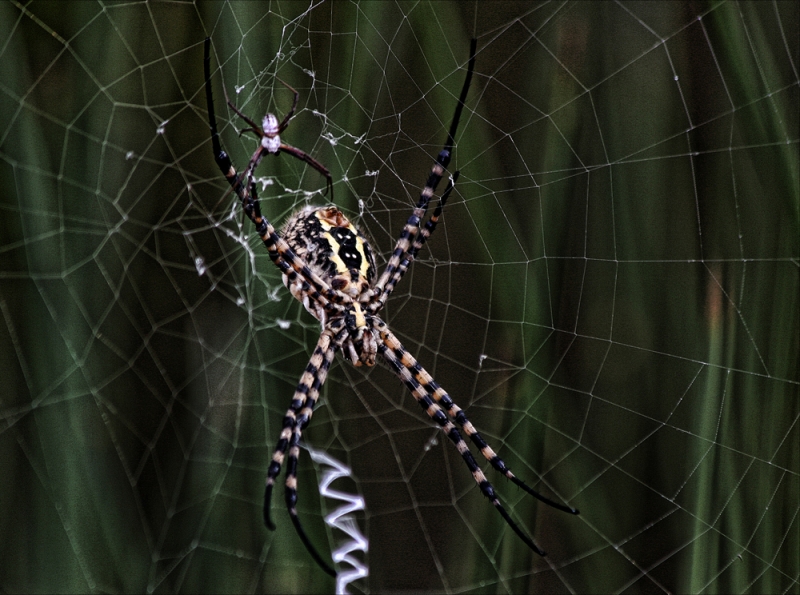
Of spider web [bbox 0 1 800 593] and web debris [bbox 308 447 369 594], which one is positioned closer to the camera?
spider web [bbox 0 1 800 593]

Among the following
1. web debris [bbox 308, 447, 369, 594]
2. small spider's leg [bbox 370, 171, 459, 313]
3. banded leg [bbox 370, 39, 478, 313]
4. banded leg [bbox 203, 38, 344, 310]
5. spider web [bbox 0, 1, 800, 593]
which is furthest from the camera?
web debris [bbox 308, 447, 369, 594]

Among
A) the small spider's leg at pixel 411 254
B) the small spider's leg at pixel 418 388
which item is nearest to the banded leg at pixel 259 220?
the small spider's leg at pixel 411 254

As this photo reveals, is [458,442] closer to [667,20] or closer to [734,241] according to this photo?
[734,241]

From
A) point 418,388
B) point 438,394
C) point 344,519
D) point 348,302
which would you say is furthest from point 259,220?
point 344,519

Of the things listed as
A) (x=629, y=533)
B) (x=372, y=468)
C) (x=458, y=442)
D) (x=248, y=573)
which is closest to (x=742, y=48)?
(x=458, y=442)

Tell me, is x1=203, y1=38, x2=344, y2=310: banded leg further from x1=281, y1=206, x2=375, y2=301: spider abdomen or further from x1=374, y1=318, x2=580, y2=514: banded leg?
x1=374, y1=318, x2=580, y2=514: banded leg

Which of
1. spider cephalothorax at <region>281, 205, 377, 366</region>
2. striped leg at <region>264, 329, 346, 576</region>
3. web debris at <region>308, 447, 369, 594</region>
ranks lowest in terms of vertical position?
web debris at <region>308, 447, 369, 594</region>

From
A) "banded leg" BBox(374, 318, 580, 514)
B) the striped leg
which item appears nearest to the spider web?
"banded leg" BBox(374, 318, 580, 514)

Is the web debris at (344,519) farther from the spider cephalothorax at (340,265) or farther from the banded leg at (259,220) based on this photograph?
the banded leg at (259,220)
